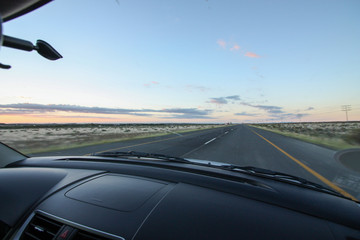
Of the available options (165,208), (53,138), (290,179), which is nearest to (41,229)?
(165,208)

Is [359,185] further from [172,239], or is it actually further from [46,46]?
[46,46]

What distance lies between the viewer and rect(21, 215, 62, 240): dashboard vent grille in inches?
50.5

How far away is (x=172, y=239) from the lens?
1045 mm

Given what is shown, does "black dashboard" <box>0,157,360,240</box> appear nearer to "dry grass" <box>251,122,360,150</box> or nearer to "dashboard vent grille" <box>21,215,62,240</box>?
"dashboard vent grille" <box>21,215,62,240</box>

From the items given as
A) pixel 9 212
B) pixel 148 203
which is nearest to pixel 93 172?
pixel 9 212

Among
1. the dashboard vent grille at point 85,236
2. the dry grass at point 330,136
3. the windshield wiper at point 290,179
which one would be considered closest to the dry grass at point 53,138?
the dashboard vent grille at point 85,236

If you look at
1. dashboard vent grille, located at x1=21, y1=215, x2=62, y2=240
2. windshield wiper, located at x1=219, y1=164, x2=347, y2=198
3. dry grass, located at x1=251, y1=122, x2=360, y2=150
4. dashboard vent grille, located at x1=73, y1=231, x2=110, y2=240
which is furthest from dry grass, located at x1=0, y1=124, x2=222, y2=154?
dry grass, located at x1=251, y1=122, x2=360, y2=150

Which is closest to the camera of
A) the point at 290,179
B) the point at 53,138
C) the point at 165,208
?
the point at 165,208

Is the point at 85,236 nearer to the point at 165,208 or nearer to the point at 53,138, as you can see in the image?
the point at 165,208

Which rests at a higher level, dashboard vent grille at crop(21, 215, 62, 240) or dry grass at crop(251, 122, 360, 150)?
dashboard vent grille at crop(21, 215, 62, 240)

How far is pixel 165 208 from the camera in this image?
51.1 inches

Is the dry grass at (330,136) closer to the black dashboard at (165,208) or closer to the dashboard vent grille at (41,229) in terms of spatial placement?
the black dashboard at (165,208)

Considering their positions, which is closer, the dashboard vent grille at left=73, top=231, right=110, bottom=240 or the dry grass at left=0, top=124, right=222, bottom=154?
the dashboard vent grille at left=73, top=231, right=110, bottom=240

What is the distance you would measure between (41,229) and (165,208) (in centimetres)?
95
